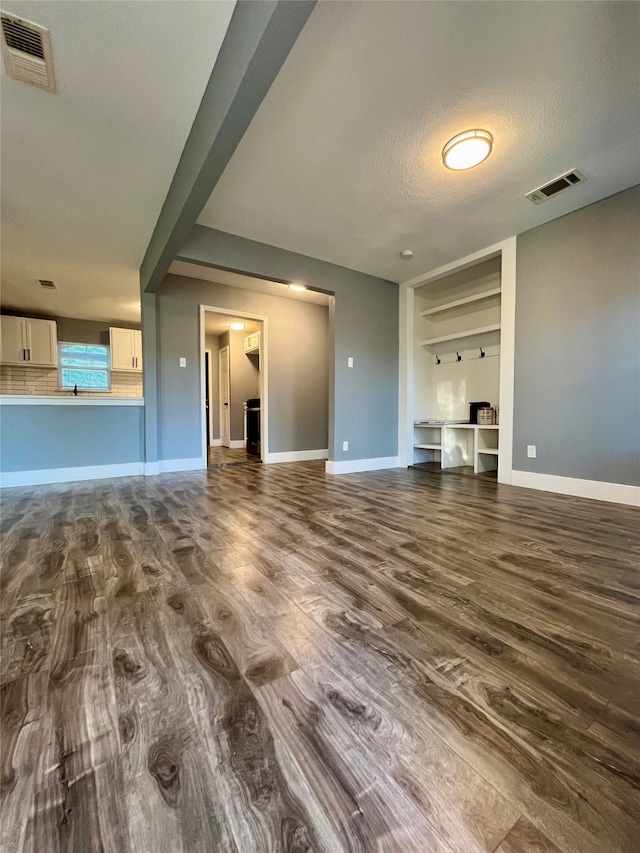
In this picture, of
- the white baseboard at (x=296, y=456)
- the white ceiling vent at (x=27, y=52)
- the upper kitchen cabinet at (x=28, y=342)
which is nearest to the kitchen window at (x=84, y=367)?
the upper kitchen cabinet at (x=28, y=342)

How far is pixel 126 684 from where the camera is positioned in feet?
2.89

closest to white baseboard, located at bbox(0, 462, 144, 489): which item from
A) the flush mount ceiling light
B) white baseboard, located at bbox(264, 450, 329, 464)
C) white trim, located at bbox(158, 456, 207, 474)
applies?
white trim, located at bbox(158, 456, 207, 474)

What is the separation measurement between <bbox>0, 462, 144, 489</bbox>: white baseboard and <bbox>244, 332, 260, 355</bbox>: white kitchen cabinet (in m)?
3.32

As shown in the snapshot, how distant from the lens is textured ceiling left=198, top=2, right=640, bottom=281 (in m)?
1.50

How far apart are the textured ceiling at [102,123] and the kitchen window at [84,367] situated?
280 cm

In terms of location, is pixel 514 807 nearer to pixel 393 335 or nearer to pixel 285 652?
pixel 285 652

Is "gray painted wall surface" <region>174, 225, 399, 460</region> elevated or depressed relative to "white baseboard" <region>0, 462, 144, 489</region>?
elevated

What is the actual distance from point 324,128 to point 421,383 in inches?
130

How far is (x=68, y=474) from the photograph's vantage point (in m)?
3.64

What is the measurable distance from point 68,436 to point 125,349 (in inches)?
121

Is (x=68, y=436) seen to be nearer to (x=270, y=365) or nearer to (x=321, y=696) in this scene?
(x=270, y=365)

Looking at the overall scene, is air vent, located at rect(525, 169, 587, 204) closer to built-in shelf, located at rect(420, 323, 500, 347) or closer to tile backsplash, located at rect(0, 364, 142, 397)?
built-in shelf, located at rect(420, 323, 500, 347)

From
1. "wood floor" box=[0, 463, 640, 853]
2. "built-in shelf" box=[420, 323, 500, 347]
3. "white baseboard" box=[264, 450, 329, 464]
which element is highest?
"built-in shelf" box=[420, 323, 500, 347]

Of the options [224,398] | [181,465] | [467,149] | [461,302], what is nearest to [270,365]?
[181,465]
